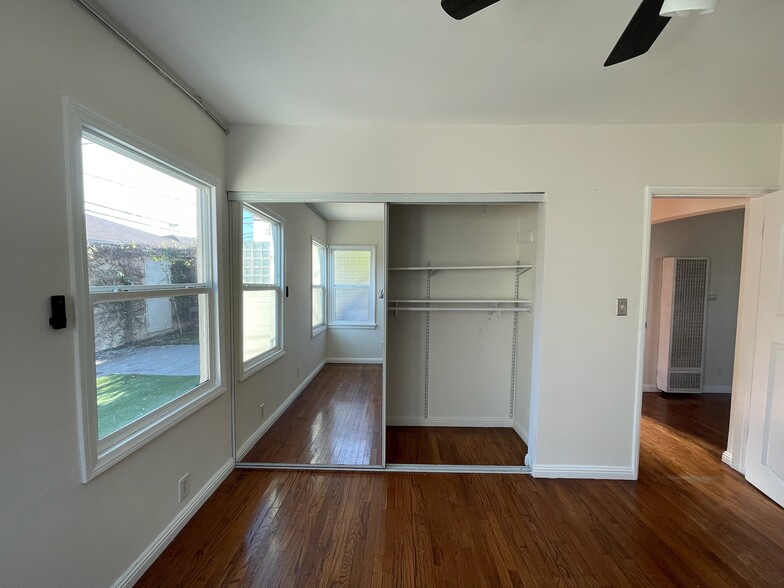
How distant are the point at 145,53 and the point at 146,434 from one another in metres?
1.80

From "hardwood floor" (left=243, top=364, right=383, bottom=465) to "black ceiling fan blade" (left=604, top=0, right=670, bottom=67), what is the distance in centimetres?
267

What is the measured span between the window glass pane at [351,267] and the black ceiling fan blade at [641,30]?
444cm

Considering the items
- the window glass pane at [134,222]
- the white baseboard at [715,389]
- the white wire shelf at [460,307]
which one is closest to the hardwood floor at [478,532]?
the white wire shelf at [460,307]

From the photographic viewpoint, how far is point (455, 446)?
8.96ft

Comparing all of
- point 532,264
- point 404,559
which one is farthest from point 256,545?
point 532,264

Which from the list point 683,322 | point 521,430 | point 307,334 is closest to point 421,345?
point 521,430

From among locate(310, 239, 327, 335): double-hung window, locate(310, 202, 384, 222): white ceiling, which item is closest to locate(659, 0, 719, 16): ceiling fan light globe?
locate(310, 202, 384, 222): white ceiling

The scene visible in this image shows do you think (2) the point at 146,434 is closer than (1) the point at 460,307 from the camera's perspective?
Yes

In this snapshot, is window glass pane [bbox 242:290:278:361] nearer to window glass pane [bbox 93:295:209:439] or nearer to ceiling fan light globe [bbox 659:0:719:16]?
window glass pane [bbox 93:295:209:439]

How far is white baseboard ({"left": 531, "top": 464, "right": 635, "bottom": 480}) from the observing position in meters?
2.31

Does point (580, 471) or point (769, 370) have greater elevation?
point (769, 370)

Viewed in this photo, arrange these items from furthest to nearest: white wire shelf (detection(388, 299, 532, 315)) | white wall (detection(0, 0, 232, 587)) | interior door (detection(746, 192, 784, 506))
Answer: white wire shelf (detection(388, 299, 532, 315)), interior door (detection(746, 192, 784, 506)), white wall (detection(0, 0, 232, 587))

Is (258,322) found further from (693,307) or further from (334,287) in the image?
(693,307)

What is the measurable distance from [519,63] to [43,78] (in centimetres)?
194
